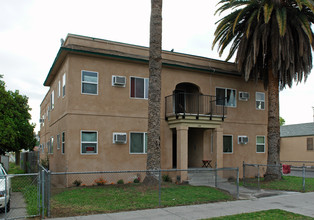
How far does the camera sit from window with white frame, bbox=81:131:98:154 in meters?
15.0

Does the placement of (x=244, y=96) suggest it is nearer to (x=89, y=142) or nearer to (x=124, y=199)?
(x=89, y=142)

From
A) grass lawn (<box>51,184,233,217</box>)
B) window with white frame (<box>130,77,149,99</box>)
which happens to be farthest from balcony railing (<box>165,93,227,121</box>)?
grass lawn (<box>51,184,233,217</box>)

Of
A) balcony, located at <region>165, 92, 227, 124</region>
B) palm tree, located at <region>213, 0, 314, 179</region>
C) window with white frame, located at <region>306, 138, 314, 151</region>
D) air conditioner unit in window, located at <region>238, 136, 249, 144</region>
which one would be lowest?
window with white frame, located at <region>306, 138, 314, 151</region>

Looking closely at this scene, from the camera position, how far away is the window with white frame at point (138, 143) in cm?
1623

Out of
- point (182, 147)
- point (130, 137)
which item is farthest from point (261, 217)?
point (130, 137)

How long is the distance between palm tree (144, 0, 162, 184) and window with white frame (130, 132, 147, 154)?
302 cm

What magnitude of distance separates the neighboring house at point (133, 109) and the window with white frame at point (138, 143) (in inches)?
2.1

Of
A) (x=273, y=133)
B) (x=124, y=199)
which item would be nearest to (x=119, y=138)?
(x=124, y=199)

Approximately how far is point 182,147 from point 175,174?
159 cm

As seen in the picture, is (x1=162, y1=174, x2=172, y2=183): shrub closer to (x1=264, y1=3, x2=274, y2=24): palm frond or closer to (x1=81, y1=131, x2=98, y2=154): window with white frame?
(x1=81, y1=131, x2=98, y2=154): window with white frame

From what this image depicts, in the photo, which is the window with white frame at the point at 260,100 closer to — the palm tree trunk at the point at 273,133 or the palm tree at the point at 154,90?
the palm tree trunk at the point at 273,133

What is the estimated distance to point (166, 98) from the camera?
1731cm

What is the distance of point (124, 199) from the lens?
10.5 metres

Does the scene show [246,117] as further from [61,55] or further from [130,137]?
[61,55]
